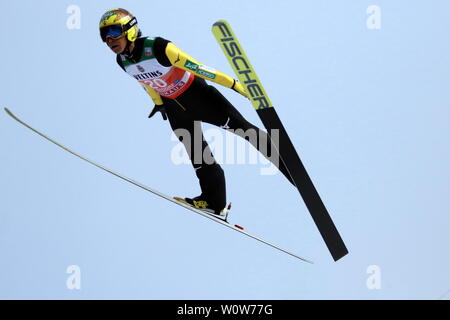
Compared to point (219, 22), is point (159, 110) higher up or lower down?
lower down

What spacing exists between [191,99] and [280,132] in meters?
0.70

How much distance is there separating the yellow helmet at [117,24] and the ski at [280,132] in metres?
0.62

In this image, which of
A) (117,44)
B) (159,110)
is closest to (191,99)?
(159,110)

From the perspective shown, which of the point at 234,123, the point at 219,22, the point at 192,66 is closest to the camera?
the point at 219,22

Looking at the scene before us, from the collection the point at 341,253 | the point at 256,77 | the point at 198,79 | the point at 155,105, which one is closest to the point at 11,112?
the point at 155,105

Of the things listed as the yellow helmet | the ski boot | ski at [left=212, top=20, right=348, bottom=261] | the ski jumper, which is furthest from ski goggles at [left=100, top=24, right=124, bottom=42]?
the ski boot

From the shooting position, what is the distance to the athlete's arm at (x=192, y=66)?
532cm

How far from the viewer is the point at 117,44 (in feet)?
17.7

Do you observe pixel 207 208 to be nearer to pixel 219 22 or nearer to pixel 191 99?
pixel 191 99

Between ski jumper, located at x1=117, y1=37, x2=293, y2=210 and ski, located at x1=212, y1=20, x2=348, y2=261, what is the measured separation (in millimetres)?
119

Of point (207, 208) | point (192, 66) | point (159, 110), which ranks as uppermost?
point (192, 66)

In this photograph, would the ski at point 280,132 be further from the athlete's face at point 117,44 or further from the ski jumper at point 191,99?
the athlete's face at point 117,44

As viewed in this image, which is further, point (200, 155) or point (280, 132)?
point (200, 155)

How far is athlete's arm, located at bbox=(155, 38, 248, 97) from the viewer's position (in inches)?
209
